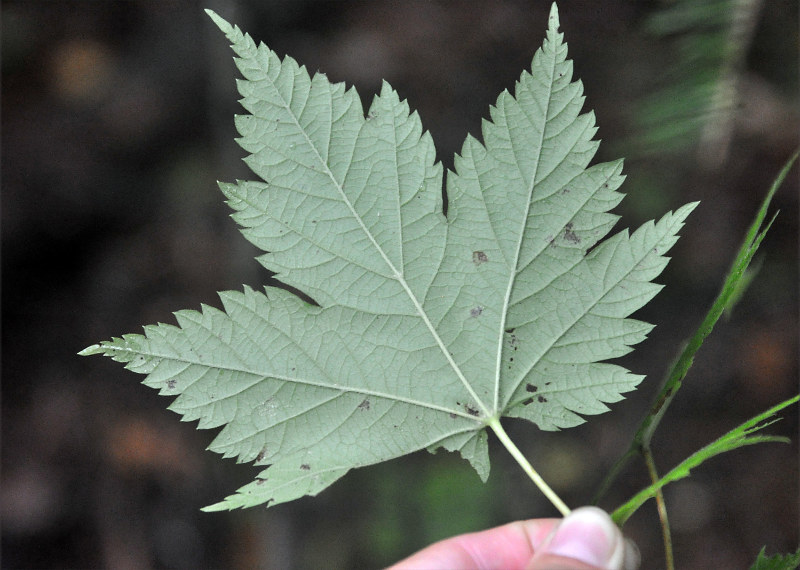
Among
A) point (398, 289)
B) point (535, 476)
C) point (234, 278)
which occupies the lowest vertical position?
point (535, 476)

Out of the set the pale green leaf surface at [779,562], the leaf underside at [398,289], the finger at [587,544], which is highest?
the leaf underside at [398,289]

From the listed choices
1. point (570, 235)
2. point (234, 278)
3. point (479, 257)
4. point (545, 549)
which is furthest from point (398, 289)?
point (234, 278)

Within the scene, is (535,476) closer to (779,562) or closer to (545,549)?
(545,549)

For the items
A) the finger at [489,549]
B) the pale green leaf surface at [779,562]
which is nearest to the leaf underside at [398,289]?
the pale green leaf surface at [779,562]

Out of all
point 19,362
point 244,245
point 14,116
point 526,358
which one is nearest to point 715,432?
point 526,358

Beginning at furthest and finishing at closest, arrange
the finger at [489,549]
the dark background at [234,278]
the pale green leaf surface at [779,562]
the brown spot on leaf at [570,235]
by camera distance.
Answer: the dark background at [234,278]
the finger at [489,549]
the brown spot on leaf at [570,235]
the pale green leaf surface at [779,562]

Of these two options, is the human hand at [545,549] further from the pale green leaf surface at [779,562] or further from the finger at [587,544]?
the pale green leaf surface at [779,562]
